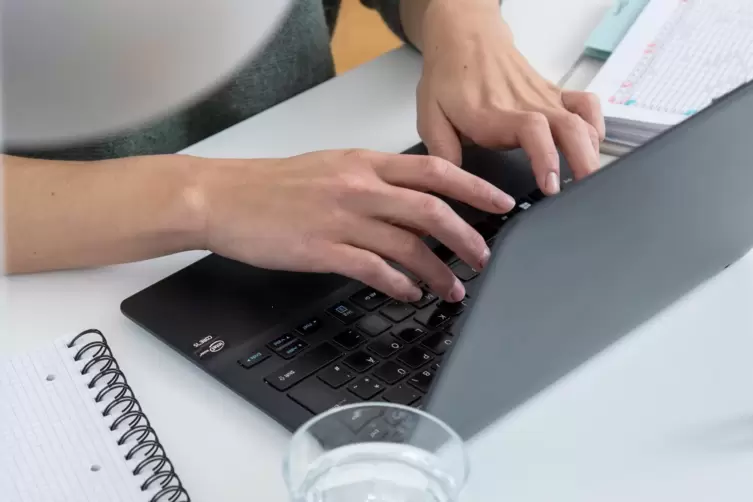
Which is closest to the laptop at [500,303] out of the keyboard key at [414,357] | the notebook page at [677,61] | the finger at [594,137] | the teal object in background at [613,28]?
the keyboard key at [414,357]

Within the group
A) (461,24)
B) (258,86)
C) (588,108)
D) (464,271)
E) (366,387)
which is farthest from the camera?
(258,86)

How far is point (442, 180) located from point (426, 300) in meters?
0.09

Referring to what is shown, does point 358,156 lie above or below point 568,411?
above

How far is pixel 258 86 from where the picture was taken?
99 cm

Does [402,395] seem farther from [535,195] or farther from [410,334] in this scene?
[535,195]

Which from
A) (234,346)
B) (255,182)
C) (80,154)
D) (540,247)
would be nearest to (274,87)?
(80,154)

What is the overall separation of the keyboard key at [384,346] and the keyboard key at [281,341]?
0.18 ft

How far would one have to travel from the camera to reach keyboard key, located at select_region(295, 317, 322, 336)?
57cm

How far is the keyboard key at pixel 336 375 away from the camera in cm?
53

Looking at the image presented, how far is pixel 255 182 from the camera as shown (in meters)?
0.66

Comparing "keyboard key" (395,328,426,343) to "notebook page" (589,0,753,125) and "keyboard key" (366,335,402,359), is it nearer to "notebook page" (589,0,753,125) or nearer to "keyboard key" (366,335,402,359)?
"keyboard key" (366,335,402,359)

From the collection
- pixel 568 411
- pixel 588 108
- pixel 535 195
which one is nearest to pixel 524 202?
pixel 535 195

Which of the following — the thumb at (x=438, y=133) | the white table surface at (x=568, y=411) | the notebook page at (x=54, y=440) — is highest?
the thumb at (x=438, y=133)

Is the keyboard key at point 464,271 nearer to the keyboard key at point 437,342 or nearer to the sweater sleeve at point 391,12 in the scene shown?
the keyboard key at point 437,342
